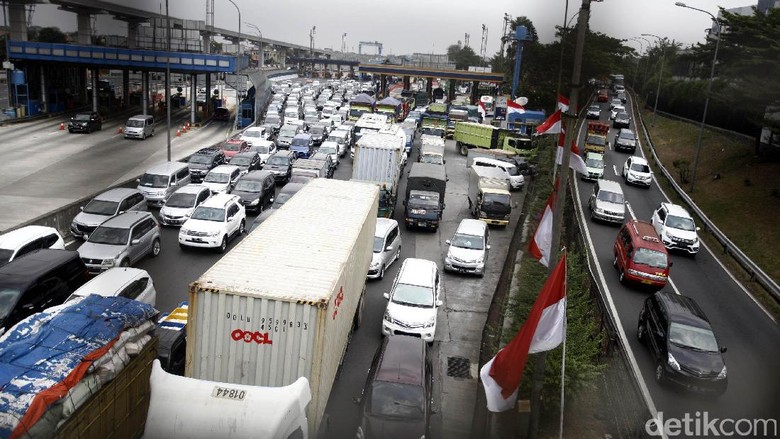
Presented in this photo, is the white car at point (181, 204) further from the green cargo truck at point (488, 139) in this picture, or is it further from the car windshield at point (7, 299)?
the green cargo truck at point (488, 139)

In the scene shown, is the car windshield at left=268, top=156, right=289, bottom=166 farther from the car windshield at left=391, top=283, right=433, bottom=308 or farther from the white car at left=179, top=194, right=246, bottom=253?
the car windshield at left=391, top=283, right=433, bottom=308

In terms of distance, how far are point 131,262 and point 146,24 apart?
161 feet

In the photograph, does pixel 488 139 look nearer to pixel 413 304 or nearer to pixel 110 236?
pixel 413 304

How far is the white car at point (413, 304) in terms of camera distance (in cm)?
1552

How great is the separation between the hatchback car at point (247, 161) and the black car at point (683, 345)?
22.9 meters

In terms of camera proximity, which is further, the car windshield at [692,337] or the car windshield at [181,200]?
the car windshield at [181,200]

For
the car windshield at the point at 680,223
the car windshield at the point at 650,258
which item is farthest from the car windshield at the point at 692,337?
the car windshield at the point at 680,223

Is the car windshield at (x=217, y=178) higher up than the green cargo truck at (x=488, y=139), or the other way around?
the green cargo truck at (x=488, y=139)

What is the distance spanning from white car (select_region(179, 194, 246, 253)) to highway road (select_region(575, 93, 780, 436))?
13349mm

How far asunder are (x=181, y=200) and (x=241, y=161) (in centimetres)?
902

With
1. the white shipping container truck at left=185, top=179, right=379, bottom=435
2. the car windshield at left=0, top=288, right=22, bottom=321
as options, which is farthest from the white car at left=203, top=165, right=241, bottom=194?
the white shipping container truck at left=185, top=179, right=379, bottom=435

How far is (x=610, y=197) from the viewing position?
28031 mm

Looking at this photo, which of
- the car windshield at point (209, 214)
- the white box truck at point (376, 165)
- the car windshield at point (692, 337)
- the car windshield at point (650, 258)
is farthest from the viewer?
the white box truck at point (376, 165)

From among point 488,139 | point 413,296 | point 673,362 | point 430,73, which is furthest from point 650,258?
point 430,73
